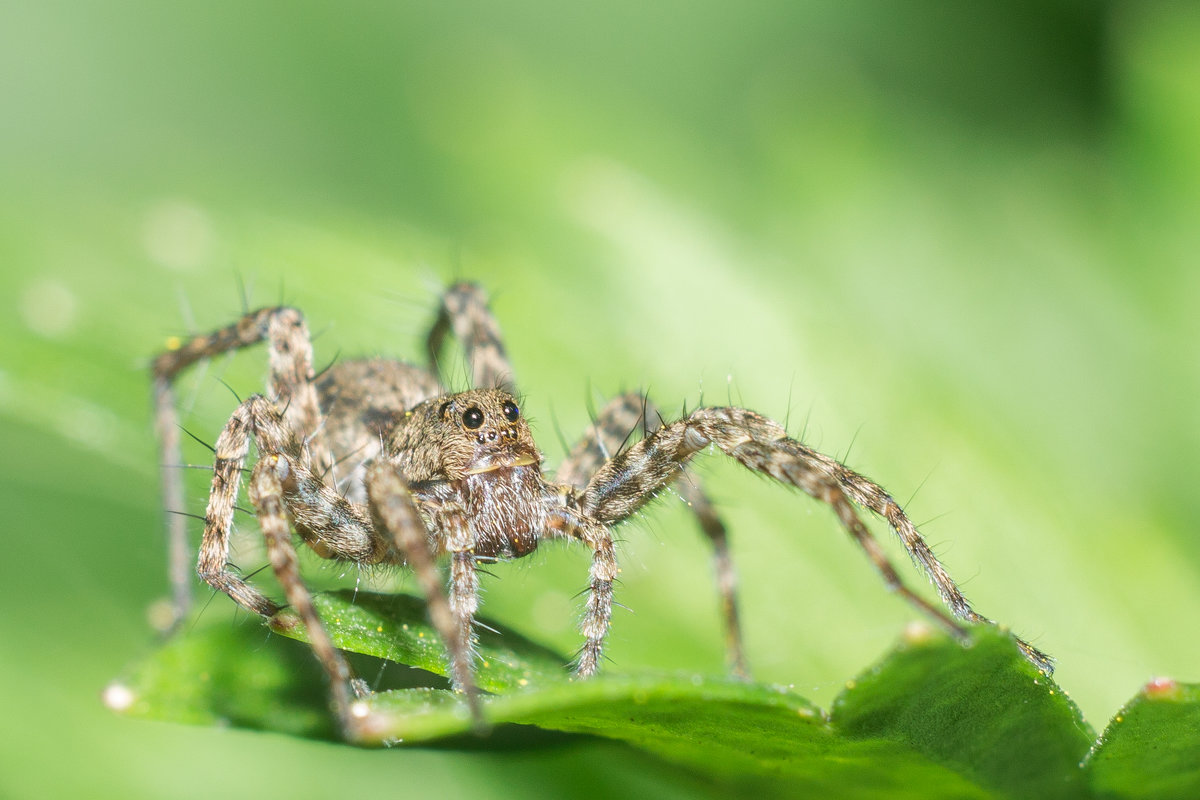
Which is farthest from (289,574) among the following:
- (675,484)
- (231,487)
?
(675,484)

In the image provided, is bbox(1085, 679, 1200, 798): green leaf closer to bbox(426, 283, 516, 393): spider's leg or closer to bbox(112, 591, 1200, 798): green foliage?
bbox(112, 591, 1200, 798): green foliage

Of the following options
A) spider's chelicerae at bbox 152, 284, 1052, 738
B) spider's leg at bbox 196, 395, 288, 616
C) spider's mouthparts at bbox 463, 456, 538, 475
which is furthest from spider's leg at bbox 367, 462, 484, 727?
spider's leg at bbox 196, 395, 288, 616

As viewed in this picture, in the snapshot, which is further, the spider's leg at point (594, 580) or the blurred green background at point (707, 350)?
the blurred green background at point (707, 350)

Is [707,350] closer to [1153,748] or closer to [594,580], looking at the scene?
[594,580]

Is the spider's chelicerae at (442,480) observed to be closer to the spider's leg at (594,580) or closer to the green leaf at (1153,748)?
the spider's leg at (594,580)

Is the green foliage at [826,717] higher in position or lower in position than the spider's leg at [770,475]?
lower

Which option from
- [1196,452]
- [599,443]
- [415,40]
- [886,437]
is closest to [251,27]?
[415,40]

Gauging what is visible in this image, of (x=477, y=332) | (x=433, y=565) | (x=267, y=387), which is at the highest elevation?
(x=477, y=332)

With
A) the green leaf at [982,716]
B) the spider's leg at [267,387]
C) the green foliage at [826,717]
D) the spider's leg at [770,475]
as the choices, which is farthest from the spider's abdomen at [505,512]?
the green leaf at [982,716]
